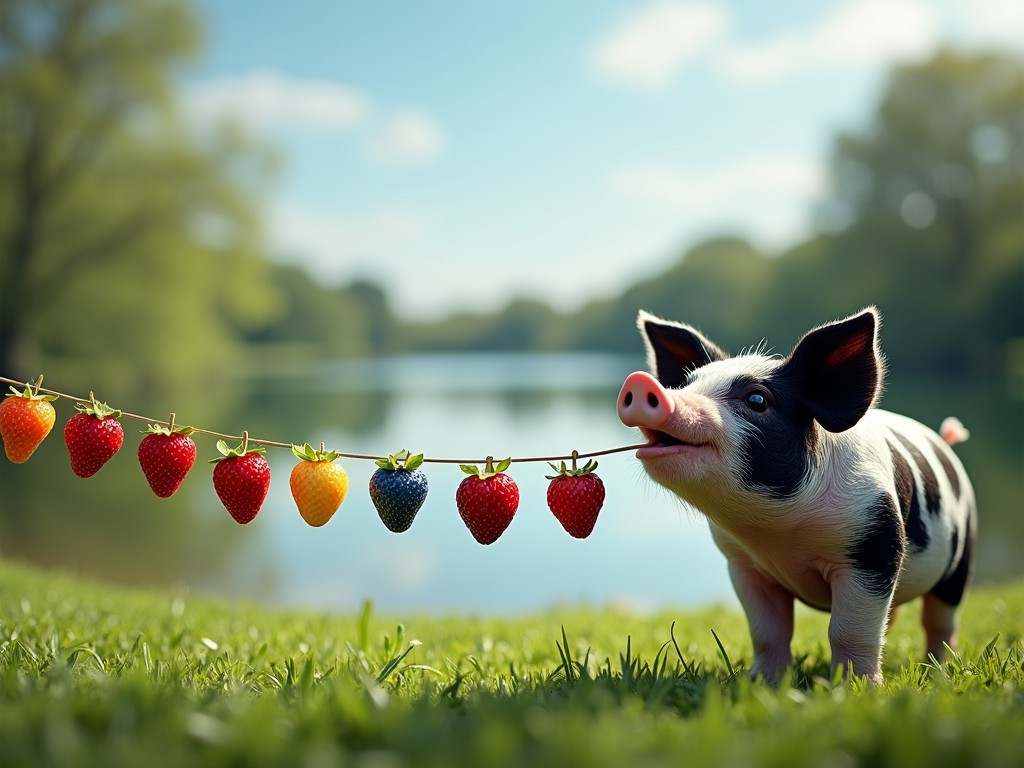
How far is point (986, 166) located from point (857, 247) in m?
5.32

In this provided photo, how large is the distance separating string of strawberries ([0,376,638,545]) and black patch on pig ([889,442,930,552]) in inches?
45.8

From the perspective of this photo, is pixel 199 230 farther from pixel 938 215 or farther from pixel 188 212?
pixel 938 215

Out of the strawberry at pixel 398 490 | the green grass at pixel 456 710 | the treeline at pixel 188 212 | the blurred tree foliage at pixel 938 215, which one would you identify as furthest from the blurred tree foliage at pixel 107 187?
the strawberry at pixel 398 490

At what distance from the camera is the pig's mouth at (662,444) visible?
276cm

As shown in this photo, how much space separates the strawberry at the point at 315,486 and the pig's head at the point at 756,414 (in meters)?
1.04

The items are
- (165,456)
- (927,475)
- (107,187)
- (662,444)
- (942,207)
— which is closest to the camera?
(662,444)

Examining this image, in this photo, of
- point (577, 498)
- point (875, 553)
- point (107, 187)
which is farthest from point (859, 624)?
point (107, 187)

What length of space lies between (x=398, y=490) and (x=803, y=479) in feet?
4.51

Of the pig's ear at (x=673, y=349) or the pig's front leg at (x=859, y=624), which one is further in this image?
the pig's ear at (x=673, y=349)

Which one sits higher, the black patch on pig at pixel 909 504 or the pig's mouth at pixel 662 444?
the pig's mouth at pixel 662 444

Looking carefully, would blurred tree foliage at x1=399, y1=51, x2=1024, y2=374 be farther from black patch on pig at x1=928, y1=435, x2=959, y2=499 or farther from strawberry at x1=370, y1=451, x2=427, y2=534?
strawberry at x1=370, y1=451, x2=427, y2=534

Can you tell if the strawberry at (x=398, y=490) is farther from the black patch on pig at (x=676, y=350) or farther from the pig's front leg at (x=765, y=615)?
the pig's front leg at (x=765, y=615)

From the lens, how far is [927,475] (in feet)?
11.4

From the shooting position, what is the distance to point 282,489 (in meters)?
16.2
